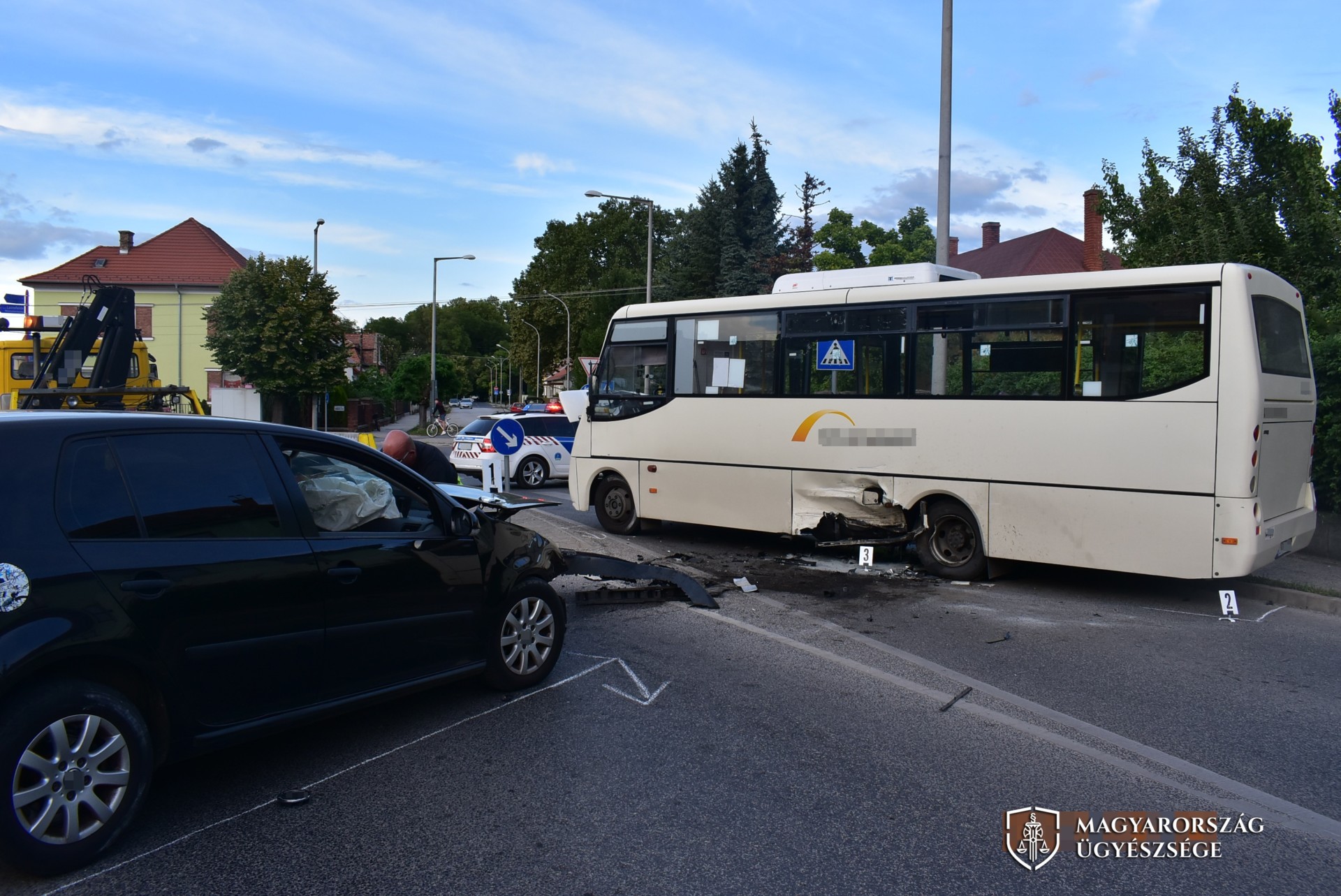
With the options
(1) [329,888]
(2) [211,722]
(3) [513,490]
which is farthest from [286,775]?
(3) [513,490]

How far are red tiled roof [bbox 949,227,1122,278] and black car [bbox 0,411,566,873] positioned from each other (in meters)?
43.6

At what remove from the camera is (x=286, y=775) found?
466 cm

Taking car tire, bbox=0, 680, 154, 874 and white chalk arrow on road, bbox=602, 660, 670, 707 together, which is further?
white chalk arrow on road, bbox=602, 660, 670, 707

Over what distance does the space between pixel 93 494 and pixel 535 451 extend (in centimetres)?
1724

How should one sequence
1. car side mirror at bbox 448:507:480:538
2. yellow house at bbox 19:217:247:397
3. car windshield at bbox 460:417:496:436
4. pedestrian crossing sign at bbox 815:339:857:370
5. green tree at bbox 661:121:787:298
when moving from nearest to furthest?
car side mirror at bbox 448:507:480:538 < pedestrian crossing sign at bbox 815:339:857:370 < car windshield at bbox 460:417:496:436 < green tree at bbox 661:121:787:298 < yellow house at bbox 19:217:247:397

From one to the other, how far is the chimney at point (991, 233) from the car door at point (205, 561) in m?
61.0

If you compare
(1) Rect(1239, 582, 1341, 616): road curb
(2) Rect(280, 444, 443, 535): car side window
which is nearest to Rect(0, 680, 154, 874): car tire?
(2) Rect(280, 444, 443, 535): car side window

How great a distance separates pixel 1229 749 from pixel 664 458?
823 centimetres

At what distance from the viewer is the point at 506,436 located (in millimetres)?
13617

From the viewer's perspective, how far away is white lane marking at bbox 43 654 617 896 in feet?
12.0

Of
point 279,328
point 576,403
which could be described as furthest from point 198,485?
point 279,328

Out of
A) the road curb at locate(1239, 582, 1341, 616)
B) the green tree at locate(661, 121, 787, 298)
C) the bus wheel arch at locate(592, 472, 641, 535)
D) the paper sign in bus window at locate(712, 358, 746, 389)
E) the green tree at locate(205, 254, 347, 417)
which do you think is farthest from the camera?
the green tree at locate(661, 121, 787, 298)

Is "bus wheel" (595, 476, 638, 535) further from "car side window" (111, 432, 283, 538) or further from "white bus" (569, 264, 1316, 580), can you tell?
"car side window" (111, 432, 283, 538)

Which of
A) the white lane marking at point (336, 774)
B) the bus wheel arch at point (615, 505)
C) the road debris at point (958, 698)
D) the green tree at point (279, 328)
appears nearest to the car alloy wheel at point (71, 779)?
the white lane marking at point (336, 774)
